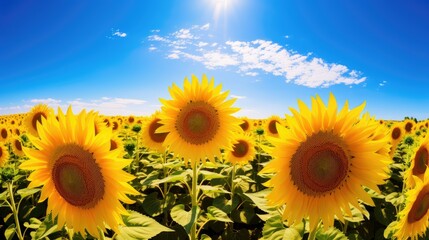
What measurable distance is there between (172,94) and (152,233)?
216 cm

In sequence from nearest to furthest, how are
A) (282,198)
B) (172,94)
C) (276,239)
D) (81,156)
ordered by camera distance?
1. (81,156)
2. (282,198)
3. (276,239)
4. (172,94)

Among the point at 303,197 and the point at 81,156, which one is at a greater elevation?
the point at 81,156

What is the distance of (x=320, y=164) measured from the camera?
2609 millimetres

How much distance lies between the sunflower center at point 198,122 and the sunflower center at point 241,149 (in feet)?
9.44

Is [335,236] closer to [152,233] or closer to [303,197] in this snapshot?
[303,197]

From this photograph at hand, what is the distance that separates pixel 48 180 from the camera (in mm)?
2826

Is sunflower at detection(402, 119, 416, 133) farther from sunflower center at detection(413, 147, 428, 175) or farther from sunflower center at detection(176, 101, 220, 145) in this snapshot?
sunflower center at detection(176, 101, 220, 145)

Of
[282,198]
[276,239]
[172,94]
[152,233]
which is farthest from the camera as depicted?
[172,94]

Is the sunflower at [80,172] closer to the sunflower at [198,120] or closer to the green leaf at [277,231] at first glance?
the green leaf at [277,231]

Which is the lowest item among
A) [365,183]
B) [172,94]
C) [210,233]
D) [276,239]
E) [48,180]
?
[210,233]

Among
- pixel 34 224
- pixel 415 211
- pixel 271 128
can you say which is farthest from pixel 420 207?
pixel 271 128

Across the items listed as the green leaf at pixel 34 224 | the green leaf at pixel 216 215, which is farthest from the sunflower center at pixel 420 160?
the green leaf at pixel 34 224

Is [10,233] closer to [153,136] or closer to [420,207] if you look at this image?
[153,136]

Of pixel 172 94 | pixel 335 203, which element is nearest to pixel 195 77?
pixel 172 94
